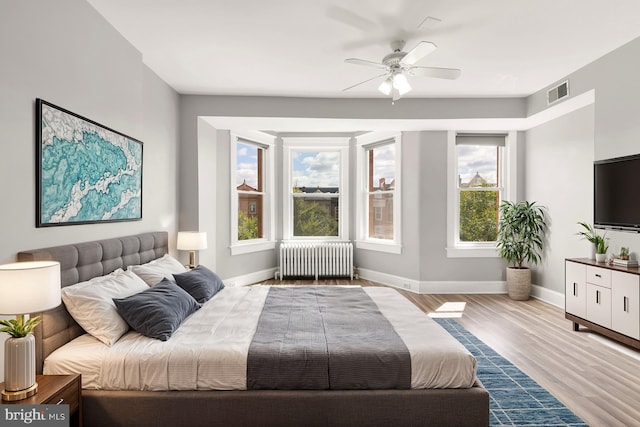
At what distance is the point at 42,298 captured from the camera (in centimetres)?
177

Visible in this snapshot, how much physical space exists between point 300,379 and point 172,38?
9.71ft

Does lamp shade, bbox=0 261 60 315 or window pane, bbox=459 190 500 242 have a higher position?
window pane, bbox=459 190 500 242

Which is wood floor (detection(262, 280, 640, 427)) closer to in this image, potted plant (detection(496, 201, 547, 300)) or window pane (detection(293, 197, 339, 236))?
potted plant (detection(496, 201, 547, 300))

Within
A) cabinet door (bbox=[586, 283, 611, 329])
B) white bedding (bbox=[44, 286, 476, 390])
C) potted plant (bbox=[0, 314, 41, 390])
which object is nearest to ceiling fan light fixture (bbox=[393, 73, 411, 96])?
white bedding (bbox=[44, 286, 476, 390])

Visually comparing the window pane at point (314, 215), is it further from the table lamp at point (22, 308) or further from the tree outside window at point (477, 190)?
the table lamp at point (22, 308)

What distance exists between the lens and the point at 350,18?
3086 millimetres

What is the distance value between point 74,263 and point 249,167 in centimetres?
407

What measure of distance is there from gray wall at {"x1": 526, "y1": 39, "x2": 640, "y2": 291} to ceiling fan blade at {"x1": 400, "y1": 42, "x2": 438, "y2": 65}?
2.04 meters

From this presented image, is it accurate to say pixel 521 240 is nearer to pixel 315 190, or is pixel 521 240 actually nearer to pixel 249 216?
pixel 315 190

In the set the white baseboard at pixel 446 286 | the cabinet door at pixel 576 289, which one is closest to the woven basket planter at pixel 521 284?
the white baseboard at pixel 446 286

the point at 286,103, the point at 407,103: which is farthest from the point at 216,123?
the point at 407,103

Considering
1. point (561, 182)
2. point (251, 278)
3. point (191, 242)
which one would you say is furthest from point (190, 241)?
point (561, 182)

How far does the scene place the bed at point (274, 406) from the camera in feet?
7.12

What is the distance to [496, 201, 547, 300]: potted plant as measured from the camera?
5414mm
